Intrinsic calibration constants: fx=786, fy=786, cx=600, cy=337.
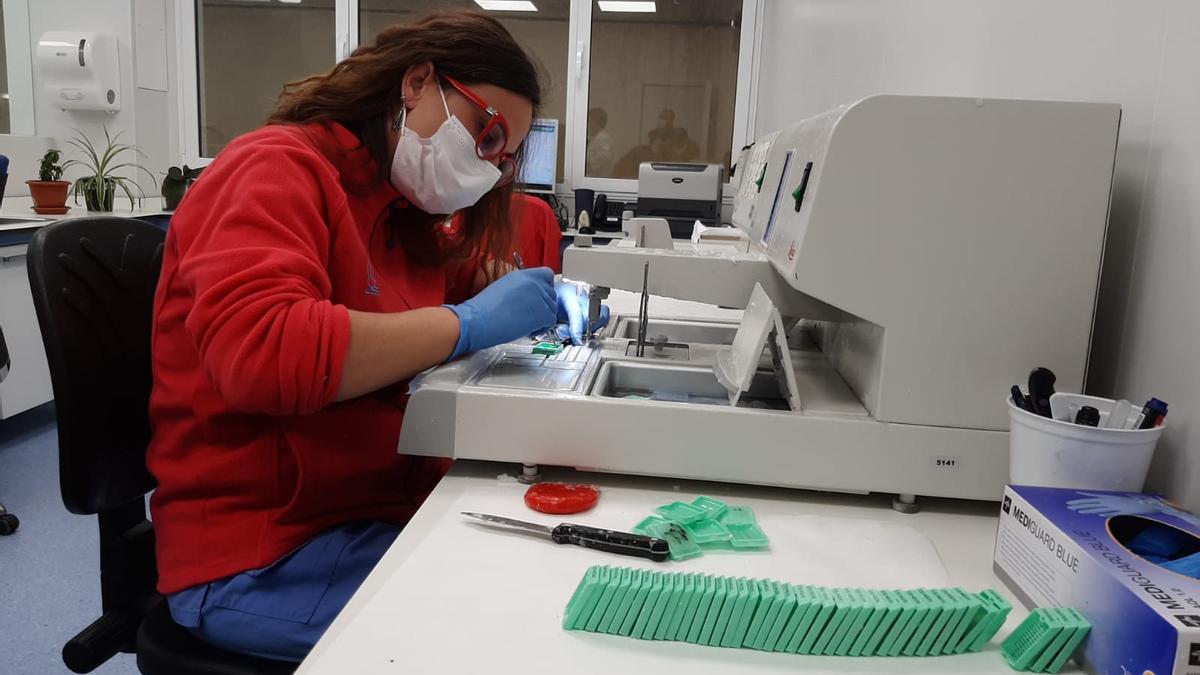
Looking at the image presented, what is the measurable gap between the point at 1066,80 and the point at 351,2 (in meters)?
4.24

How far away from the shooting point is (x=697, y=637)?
2.12ft

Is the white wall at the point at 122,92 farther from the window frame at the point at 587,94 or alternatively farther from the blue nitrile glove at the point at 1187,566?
the blue nitrile glove at the point at 1187,566

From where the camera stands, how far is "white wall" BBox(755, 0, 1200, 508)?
78cm

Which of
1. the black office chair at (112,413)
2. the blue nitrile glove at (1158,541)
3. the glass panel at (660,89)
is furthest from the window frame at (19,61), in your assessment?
the blue nitrile glove at (1158,541)

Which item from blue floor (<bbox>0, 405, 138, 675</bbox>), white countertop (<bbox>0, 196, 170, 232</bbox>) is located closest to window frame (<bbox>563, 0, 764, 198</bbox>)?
white countertop (<bbox>0, 196, 170, 232</bbox>)

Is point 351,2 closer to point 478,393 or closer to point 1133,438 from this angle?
point 478,393

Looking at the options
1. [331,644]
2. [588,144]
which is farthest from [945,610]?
[588,144]

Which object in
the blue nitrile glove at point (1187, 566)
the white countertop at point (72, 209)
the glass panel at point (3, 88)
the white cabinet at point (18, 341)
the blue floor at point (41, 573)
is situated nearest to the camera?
the blue nitrile glove at point (1187, 566)

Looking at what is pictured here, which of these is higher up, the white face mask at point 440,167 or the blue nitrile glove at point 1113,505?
the white face mask at point 440,167

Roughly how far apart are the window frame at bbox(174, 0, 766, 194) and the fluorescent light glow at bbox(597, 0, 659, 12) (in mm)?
105

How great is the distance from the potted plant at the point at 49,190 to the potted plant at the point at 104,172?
0.12 m

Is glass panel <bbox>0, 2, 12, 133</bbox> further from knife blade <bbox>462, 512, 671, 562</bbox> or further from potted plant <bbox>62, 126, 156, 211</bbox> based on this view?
knife blade <bbox>462, 512, 671, 562</bbox>

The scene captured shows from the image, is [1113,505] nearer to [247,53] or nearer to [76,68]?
[76,68]

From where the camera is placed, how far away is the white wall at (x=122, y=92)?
3584mm
